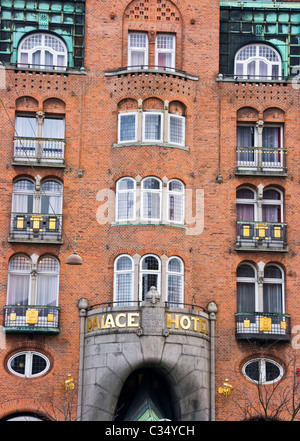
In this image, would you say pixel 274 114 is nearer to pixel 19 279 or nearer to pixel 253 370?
pixel 253 370

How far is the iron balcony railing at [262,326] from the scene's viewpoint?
189 feet

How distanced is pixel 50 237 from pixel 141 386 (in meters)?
8.36

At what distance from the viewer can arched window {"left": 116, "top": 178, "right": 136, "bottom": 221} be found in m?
58.4

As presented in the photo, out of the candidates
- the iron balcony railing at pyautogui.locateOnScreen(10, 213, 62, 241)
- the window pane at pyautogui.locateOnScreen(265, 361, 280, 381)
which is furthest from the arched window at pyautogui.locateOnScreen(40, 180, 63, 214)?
the window pane at pyautogui.locateOnScreen(265, 361, 280, 381)

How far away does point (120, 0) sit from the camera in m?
61.5

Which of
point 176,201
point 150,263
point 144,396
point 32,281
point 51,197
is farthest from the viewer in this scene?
point 51,197

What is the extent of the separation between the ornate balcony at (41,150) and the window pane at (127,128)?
2.96 m

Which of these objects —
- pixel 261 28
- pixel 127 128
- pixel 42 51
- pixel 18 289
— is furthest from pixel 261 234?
pixel 42 51

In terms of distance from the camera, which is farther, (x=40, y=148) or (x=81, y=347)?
(x=40, y=148)

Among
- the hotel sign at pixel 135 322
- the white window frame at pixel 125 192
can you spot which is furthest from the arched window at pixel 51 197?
the hotel sign at pixel 135 322

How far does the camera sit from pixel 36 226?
192 ft

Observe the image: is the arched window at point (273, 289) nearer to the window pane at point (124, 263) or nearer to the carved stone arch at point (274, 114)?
the window pane at point (124, 263)

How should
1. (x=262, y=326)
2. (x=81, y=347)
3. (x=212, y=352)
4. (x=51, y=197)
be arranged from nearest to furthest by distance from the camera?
(x=81, y=347) < (x=212, y=352) < (x=262, y=326) < (x=51, y=197)

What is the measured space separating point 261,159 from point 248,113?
253 cm
